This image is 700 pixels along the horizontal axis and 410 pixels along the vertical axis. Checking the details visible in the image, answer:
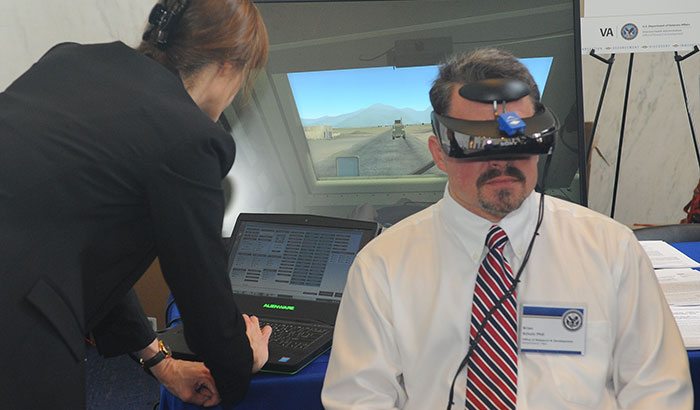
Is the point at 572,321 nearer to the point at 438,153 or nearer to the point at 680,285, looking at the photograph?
the point at 438,153

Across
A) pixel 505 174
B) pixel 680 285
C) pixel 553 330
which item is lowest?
pixel 680 285

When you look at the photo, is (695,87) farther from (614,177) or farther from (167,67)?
(167,67)

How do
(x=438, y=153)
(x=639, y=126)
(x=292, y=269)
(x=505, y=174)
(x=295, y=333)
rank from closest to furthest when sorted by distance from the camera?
(x=505, y=174), (x=438, y=153), (x=295, y=333), (x=292, y=269), (x=639, y=126)

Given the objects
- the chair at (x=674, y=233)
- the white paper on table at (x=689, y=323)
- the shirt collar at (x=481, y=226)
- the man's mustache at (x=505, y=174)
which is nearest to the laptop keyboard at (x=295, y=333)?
the shirt collar at (x=481, y=226)

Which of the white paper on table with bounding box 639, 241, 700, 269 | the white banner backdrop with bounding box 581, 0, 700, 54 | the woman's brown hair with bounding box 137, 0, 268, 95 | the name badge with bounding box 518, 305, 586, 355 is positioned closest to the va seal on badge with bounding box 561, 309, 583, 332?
the name badge with bounding box 518, 305, 586, 355

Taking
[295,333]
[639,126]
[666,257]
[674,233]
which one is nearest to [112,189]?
[295,333]

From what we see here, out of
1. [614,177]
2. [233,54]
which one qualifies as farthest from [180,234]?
[614,177]

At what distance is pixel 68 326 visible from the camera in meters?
1.18

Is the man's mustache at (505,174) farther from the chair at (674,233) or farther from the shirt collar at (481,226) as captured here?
the chair at (674,233)

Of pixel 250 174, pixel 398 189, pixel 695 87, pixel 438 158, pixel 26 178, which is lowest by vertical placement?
pixel 695 87

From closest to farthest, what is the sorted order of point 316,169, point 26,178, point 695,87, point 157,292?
point 26,178 → point 316,169 → point 157,292 → point 695,87

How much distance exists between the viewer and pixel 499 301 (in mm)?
1278

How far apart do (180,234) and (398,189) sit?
1.98 metres

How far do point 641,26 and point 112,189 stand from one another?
2.96 m
